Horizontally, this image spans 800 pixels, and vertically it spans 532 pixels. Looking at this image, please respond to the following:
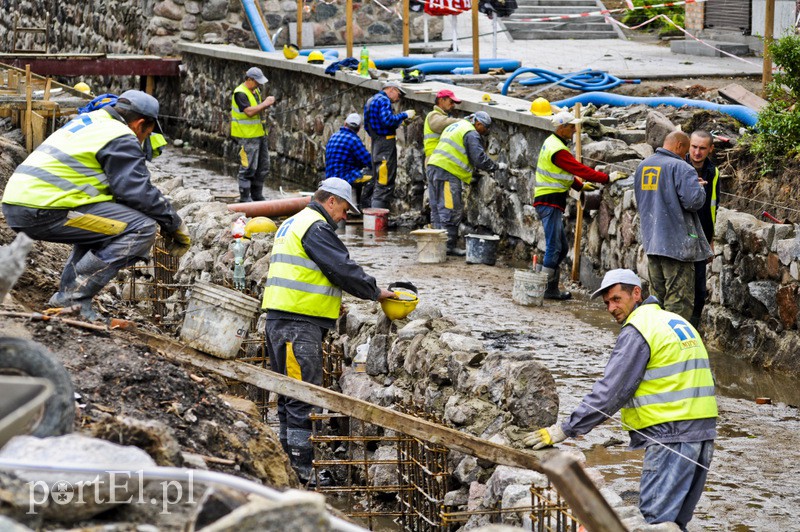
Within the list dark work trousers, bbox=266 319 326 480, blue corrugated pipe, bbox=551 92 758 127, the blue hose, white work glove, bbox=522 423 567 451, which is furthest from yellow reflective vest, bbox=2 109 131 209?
the blue hose

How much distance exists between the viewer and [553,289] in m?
12.0

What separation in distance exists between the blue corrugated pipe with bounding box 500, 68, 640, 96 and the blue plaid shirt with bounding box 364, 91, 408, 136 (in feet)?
4.97

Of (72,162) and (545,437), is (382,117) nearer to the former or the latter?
(72,162)

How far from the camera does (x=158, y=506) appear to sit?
4570 mm

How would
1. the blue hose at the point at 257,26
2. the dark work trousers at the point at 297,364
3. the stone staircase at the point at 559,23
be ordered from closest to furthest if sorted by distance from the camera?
1. the dark work trousers at the point at 297,364
2. the blue hose at the point at 257,26
3. the stone staircase at the point at 559,23

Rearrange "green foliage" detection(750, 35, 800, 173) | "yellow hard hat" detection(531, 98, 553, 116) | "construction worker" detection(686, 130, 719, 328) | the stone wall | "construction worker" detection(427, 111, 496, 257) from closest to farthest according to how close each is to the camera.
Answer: "construction worker" detection(686, 130, 719, 328) < "green foliage" detection(750, 35, 800, 173) < "yellow hard hat" detection(531, 98, 553, 116) < "construction worker" detection(427, 111, 496, 257) < the stone wall

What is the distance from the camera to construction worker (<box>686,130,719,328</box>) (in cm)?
963

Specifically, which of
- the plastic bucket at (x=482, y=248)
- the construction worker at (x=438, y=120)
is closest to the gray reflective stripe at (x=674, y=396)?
the plastic bucket at (x=482, y=248)

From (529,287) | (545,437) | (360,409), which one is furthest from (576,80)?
(545,437)

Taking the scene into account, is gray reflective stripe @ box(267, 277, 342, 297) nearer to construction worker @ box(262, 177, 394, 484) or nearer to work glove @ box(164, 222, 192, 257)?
construction worker @ box(262, 177, 394, 484)

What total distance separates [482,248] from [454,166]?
101cm

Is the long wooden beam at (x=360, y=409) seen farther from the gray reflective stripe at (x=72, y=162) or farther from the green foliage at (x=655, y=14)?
the green foliage at (x=655, y=14)

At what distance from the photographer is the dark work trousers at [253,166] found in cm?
1554

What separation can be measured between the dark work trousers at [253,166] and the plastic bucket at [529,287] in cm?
511
